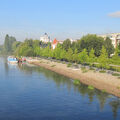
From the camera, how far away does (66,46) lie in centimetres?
12400

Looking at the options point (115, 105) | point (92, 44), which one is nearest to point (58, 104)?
point (115, 105)

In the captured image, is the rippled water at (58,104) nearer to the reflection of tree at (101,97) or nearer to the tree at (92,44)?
the reflection of tree at (101,97)

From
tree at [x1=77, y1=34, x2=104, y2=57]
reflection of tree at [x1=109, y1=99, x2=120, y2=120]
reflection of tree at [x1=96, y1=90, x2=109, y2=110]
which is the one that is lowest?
reflection of tree at [x1=109, y1=99, x2=120, y2=120]

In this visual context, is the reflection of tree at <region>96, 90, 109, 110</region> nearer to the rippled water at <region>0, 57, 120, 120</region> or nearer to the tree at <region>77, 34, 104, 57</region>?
the rippled water at <region>0, 57, 120, 120</region>

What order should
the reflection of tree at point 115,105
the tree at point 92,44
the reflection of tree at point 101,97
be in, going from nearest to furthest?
the reflection of tree at point 115,105 → the reflection of tree at point 101,97 → the tree at point 92,44

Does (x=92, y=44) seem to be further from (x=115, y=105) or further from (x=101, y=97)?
(x=115, y=105)

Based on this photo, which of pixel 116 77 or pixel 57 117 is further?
pixel 116 77

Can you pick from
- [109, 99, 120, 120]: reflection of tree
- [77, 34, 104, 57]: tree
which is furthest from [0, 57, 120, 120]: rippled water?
[77, 34, 104, 57]: tree

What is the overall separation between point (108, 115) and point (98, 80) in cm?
2155

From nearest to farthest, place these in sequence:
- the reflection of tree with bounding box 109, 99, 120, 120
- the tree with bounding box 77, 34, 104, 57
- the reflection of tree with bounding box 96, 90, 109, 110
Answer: the reflection of tree with bounding box 109, 99, 120, 120 → the reflection of tree with bounding box 96, 90, 109, 110 → the tree with bounding box 77, 34, 104, 57

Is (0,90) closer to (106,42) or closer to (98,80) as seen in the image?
(98,80)

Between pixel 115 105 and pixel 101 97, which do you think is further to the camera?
pixel 101 97

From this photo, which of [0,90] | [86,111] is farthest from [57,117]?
[0,90]

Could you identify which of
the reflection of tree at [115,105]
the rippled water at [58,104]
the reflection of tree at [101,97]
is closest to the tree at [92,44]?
the rippled water at [58,104]
